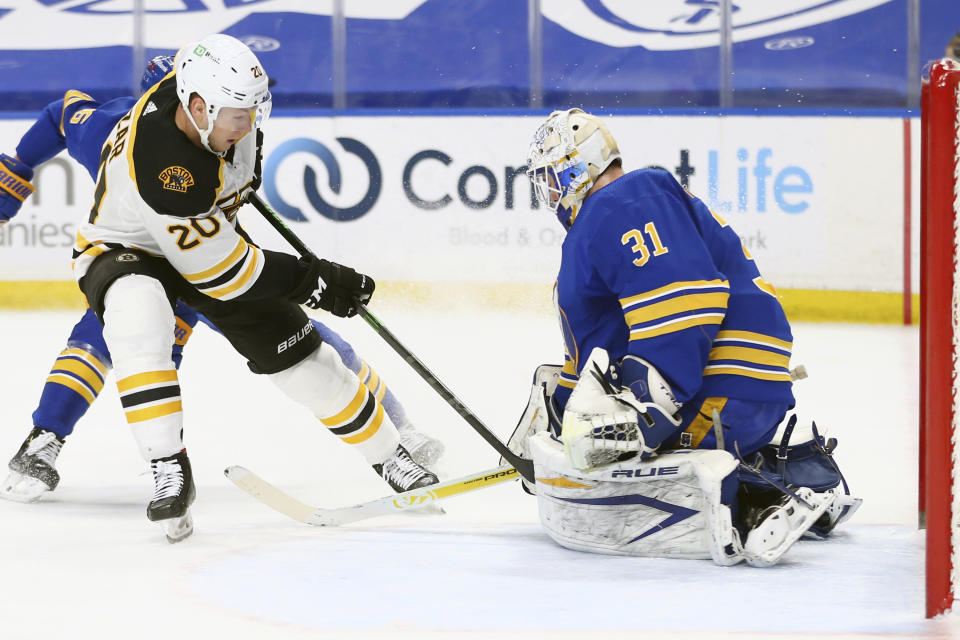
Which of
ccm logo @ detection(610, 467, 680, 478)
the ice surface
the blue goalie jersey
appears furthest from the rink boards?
ccm logo @ detection(610, 467, 680, 478)

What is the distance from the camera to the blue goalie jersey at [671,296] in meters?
1.98

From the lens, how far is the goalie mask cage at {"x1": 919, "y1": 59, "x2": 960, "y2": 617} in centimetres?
165

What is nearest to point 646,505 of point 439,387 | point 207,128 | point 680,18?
point 439,387

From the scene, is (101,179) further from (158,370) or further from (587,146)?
(587,146)

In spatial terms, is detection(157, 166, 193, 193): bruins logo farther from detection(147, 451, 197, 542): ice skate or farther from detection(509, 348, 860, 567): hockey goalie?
detection(509, 348, 860, 567): hockey goalie

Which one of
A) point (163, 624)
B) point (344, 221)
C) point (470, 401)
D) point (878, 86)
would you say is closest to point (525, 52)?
point (344, 221)

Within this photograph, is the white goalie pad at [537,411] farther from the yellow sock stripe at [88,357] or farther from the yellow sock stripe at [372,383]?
the yellow sock stripe at [88,357]

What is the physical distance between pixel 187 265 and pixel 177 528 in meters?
0.52

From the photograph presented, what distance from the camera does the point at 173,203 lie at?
2287 mm

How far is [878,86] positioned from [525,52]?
170 cm

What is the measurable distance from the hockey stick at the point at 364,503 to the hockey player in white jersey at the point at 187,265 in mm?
190

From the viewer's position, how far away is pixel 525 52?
19.4 ft

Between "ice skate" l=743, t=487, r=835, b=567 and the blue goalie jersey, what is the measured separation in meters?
0.19

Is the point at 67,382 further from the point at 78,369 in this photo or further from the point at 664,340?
the point at 664,340
